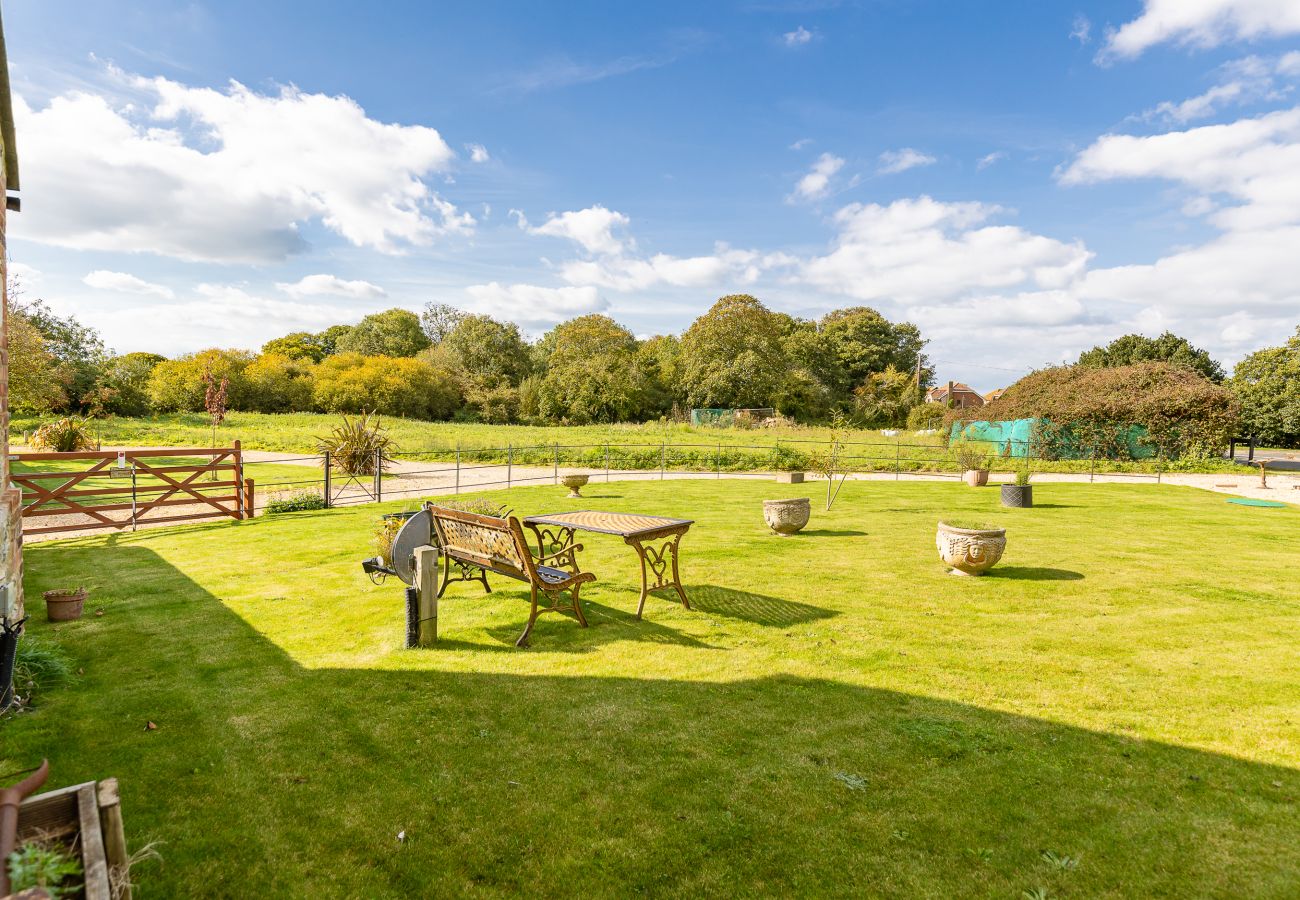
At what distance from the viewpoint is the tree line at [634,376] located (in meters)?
43.3

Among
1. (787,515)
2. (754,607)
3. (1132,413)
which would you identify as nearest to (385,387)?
(787,515)

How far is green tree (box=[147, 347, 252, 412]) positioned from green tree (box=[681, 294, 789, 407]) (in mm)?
31115

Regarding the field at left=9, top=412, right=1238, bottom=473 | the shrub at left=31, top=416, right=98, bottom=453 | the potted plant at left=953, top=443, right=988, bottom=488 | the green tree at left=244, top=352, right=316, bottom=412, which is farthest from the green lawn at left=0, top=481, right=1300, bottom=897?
the green tree at left=244, top=352, right=316, bottom=412

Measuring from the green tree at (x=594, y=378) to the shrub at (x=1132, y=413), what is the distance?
88.1ft

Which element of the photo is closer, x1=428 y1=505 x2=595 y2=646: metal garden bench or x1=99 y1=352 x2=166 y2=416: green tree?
x1=428 y1=505 x2=595 y2=646: metal garden bench

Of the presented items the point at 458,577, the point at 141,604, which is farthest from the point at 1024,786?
the point at 141,604

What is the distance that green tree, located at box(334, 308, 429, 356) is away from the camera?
6756cm

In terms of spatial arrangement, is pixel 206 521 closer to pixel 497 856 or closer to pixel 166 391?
pixel 497 856

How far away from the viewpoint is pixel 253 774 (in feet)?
12.3

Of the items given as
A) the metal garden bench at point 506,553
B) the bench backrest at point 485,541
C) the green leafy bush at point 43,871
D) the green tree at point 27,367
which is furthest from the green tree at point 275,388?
the green leafy bush at point 43,871

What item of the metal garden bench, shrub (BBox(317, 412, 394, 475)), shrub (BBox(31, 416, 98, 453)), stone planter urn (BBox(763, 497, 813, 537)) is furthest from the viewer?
shrub (BBox(31, 416, 98, 453))

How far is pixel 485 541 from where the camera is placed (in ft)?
20.9

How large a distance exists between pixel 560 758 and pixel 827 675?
2.37m

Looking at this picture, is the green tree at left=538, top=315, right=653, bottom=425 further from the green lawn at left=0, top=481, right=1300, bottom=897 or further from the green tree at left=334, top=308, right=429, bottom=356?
the green lawn at left=0, top=481, right=1300, bottom=897
